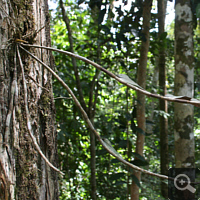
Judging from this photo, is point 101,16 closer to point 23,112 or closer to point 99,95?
point 99,95

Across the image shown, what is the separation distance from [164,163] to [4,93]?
305 centimetres

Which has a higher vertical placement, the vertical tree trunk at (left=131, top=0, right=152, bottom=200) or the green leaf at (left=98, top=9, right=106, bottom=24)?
the green leaf at (left=98, top=9, right=106, bottom=24)

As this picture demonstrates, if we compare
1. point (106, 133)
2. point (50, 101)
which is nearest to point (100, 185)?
point (106, 133)

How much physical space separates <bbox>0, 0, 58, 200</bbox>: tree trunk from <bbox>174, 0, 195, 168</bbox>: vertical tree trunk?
1.47m

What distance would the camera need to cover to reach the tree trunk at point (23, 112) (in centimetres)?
62

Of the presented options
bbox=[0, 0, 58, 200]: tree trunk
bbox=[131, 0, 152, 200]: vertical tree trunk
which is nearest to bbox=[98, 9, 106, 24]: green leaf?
bbox=[131, 0, 152, 200]: vertical tree trunk

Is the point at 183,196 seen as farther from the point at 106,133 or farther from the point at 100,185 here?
the point at 100,185

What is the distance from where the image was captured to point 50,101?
797 mm

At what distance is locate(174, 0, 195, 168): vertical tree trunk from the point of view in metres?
1.94

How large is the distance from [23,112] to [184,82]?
5.51ft

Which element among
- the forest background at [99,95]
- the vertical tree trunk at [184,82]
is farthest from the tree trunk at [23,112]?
the vertical tree trunk at [184,82]

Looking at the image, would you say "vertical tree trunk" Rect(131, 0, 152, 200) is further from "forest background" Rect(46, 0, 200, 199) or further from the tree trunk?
the tree trunk

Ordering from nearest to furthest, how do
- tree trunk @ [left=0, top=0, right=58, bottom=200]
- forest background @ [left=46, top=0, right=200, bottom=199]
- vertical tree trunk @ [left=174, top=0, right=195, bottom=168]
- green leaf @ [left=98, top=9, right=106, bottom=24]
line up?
tree trunk @ [left=0, top=0, right=58, bottom=200] < vertical tree trunk @ [left=174, top=0, right=195, bottom=168] < green leaf @ [left=98, top=9, right=106, bottom=24] < forest background @ [left=46, top=0, right=200, bottom=199]

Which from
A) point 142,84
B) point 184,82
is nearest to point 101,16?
point 142,84
